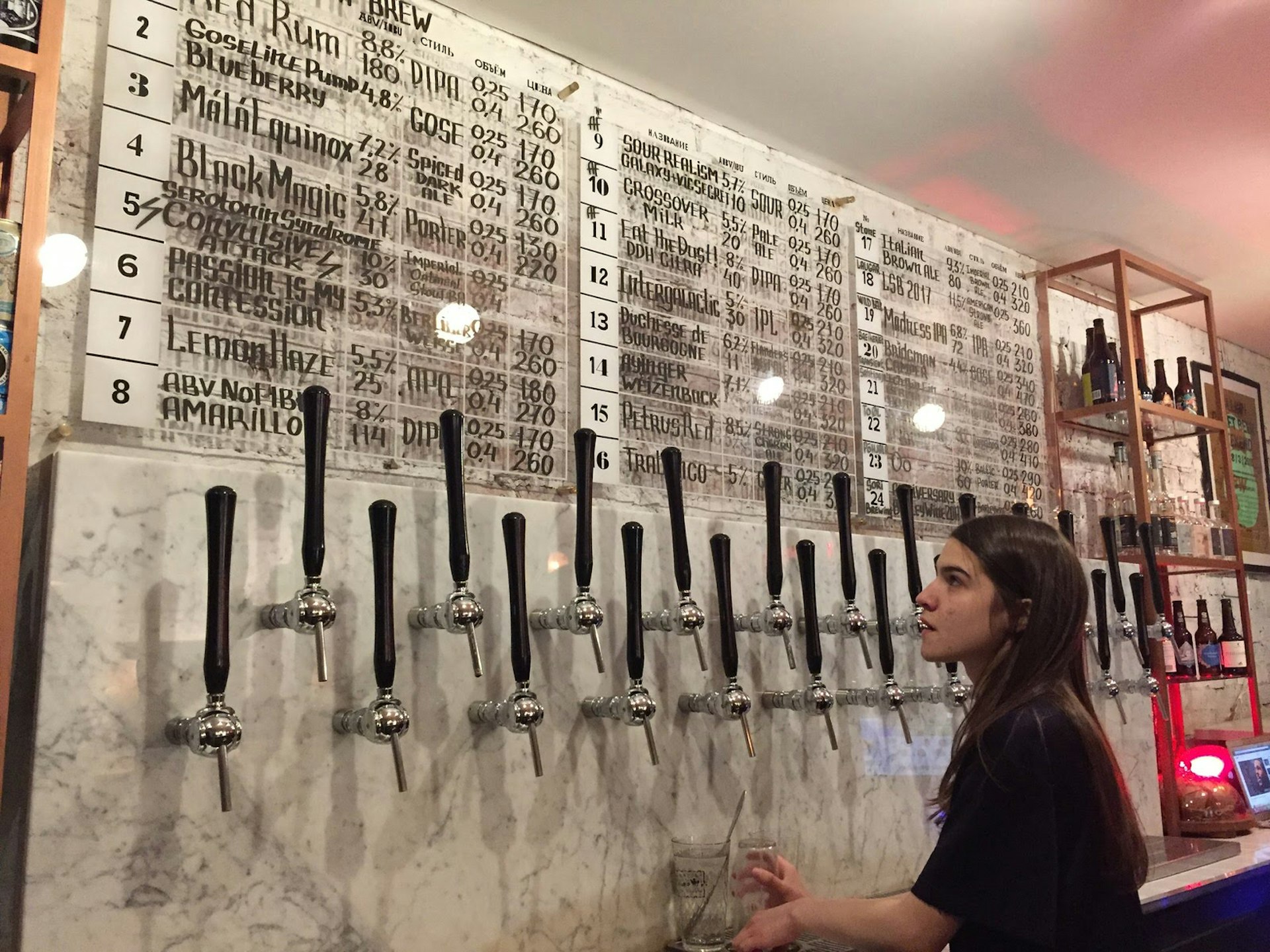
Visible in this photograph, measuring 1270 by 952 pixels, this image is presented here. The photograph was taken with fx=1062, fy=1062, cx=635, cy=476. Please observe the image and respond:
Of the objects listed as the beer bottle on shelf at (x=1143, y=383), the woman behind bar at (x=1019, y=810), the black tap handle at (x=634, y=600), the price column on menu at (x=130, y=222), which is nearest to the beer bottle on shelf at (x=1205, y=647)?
the beer bottle on shelf at (x=1143, y=383)

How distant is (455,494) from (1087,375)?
95.8 inches

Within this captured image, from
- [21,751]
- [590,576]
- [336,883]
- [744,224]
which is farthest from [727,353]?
[21,751]

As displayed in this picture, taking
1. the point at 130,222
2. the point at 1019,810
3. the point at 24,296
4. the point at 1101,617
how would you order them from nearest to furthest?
the point at 24,296 → the point at 1019,810 → the point at 130,222 → the point at 1101,617

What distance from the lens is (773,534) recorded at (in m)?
2.07

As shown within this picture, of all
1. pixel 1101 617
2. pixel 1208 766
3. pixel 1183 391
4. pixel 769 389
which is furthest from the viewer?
pixel 1183 391

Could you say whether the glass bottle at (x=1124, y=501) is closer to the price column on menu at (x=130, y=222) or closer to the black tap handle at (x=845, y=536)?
the black tap handle at (x=845, y=536)

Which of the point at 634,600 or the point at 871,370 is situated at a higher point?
the point at 871,370

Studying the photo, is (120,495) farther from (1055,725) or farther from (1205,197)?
(1205,197)

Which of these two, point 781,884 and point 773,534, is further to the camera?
point 773,534

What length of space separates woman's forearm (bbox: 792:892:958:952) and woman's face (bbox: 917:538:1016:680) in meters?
0.37

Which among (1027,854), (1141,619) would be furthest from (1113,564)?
(1027,854)

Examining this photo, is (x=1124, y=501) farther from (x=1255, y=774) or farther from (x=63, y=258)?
(x=63, y=258)

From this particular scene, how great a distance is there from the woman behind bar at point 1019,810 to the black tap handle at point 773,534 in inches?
19.1

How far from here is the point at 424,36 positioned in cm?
204
